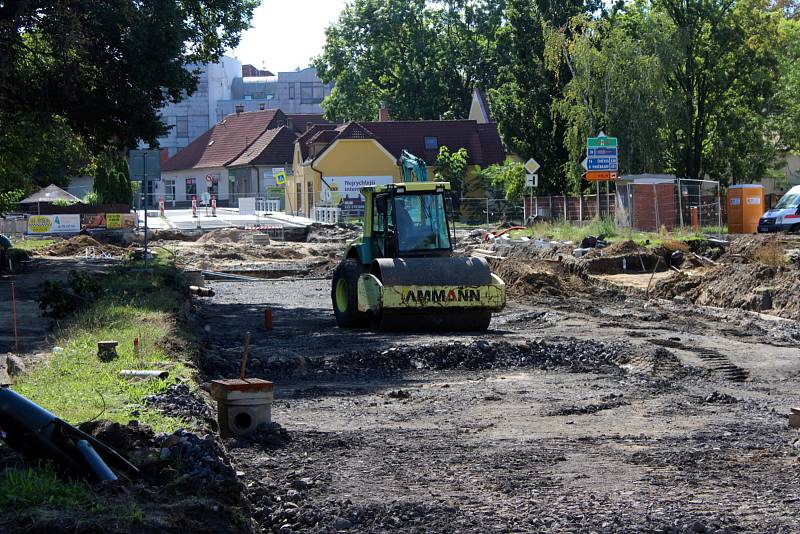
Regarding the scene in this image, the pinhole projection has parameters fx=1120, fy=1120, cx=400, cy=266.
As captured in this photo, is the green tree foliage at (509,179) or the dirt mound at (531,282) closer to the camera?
the dirt mound at (531,282)

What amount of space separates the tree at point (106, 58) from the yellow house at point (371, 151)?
127ft

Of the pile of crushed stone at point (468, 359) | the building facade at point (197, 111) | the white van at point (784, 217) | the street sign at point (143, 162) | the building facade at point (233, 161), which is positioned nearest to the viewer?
the pile of crushed stone at point (468, 359)

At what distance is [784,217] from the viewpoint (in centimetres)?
3841

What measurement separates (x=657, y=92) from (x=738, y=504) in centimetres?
4418

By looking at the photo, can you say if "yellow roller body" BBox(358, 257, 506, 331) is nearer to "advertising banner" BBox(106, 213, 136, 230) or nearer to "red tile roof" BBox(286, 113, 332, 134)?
"advertising banner" BBox(106, 213, 136, 230)

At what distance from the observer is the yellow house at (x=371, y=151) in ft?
240

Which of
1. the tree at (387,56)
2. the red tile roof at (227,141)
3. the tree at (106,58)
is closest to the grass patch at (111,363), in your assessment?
the tree at (106,58)

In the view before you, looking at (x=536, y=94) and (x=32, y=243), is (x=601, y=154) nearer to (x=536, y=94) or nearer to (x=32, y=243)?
(x=536, y=94)

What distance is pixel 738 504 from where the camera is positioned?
775 centimetres

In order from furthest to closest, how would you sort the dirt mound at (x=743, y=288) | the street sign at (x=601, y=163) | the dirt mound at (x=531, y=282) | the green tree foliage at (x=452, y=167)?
the green tree foliage at (x=452, y=167) → the street sign at (x=601, y=163) → the dirt mound at (x=531, y=282) → the dirt mound at (x=743, y=288)

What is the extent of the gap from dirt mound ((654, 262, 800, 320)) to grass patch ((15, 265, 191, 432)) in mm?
11245

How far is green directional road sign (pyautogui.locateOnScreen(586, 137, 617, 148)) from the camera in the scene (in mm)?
42062

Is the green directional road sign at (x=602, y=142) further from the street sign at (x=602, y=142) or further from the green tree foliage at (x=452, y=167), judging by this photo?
the green tree foliage at (x=452, y=167)

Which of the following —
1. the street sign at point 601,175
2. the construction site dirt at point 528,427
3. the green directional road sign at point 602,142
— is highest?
the green directional road sign at point 602,142
